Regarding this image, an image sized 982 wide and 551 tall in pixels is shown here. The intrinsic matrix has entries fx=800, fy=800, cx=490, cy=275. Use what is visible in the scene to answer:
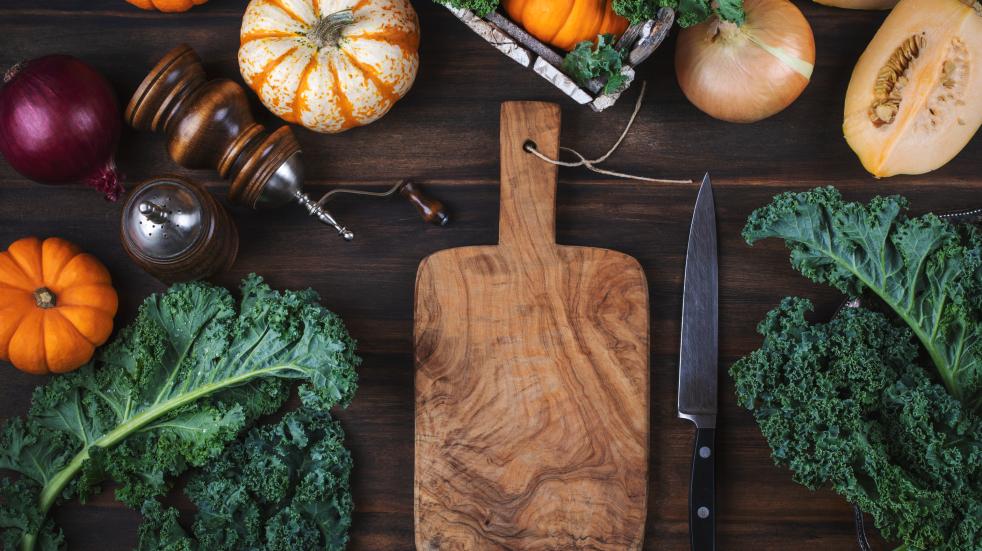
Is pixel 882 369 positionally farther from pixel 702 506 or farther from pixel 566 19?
pixel 566 19

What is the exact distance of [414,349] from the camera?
57.0 inches

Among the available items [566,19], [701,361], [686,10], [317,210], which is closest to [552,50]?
[566,19]

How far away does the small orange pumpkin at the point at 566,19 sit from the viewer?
1294mm

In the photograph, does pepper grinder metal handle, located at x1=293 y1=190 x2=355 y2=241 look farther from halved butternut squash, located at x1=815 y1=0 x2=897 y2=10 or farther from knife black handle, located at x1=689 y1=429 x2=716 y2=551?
halved butternut squash, located at x1=815 y1=0 x2=897 y2=10

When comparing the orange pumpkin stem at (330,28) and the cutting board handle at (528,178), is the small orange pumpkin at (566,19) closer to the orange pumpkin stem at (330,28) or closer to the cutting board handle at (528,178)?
the cutting board handle at (528,178)

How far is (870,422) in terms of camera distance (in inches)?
52.2

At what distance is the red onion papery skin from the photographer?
1323 mm

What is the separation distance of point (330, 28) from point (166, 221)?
41 centimetres

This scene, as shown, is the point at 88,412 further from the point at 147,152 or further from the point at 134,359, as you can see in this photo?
the point at 147,152

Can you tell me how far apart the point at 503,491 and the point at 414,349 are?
30 centimetres

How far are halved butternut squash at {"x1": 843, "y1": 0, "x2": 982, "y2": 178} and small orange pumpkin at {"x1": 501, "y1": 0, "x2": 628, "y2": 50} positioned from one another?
44cm

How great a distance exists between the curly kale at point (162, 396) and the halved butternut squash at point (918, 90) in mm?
962

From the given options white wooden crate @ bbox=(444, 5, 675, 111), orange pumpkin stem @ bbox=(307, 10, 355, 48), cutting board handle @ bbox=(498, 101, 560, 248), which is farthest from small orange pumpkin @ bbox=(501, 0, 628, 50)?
orange pumpkin stem @ bbox=(307, 10, 355, 48)

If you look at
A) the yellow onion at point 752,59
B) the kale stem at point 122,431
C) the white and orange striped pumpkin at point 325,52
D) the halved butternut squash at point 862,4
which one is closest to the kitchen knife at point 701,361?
the yellow onion at point 752,59
